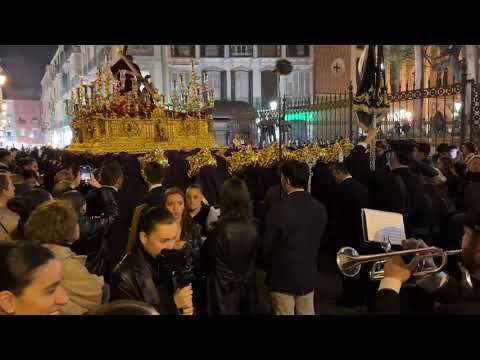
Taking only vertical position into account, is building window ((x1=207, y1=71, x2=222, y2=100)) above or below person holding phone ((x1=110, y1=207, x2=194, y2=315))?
above

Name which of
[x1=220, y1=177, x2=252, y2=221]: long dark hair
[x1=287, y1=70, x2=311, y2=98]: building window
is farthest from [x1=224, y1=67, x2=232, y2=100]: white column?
[x1=220, y1=177, x2=252, y2=221]: long dark hair

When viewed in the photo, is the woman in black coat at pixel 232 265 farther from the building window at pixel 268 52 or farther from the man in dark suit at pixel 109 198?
the building window at pixel 268 52

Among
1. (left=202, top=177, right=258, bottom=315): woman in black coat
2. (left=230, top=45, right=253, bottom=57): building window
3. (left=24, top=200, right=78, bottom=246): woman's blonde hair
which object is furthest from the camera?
(left=230, top=45, right=253, bottom=57): building window

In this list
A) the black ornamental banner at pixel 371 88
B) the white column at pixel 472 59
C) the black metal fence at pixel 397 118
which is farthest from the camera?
the white column at pixel 472 59

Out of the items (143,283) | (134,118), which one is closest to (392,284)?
(143,283)

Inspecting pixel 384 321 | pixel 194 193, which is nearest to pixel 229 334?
pixel 384 321

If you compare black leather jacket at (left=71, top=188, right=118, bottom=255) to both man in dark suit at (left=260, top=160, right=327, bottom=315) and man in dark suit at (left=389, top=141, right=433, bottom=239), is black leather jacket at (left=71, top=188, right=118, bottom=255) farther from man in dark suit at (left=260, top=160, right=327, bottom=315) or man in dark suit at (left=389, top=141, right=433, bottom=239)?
man in dark suit at (left=389, top=141, right=433, bottom=239)

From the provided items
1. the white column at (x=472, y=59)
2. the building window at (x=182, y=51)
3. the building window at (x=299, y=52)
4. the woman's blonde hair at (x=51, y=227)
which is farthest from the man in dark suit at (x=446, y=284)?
the building window at (x=299, y=52)

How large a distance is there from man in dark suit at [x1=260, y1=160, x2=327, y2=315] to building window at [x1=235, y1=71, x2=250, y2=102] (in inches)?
1375

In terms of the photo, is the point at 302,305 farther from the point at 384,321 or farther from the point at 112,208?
the point at 384,321

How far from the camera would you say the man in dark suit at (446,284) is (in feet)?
6.67

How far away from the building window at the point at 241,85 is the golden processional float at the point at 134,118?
92.8ft

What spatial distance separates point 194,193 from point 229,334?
3546mm

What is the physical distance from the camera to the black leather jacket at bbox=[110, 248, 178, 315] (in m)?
2.51
